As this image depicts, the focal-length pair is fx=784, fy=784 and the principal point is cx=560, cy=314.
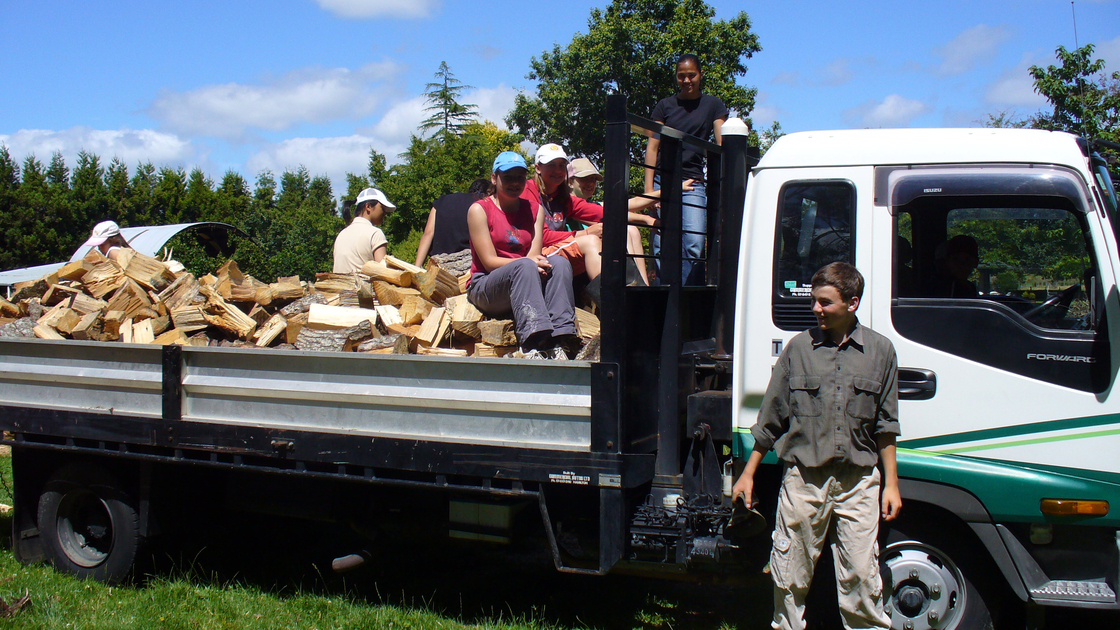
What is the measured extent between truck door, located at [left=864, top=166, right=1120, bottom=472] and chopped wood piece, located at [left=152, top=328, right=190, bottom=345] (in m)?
3.90

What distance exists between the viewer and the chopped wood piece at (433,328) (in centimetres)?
442

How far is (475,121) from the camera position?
50.0 meters

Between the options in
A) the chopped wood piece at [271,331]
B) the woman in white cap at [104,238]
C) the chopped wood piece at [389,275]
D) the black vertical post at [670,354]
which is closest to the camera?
the black vertical post at [670,354]

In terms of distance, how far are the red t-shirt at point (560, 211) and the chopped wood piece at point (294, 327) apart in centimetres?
155

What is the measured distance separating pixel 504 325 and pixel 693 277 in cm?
106

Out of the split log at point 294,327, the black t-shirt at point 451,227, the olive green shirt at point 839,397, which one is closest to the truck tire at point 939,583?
the olive green shirt at point 839,397

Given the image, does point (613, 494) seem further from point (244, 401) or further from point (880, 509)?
point (244, 401)

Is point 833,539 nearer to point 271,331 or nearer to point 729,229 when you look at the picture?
point 729,229

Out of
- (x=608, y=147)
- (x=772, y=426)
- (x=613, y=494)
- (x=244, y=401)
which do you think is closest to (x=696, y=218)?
(x=608, y=147)

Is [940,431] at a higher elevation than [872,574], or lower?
higher

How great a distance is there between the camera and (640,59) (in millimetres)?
24297

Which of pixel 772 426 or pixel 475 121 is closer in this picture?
pixel 772 426

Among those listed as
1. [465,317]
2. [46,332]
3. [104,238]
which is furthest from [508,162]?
[104,238]

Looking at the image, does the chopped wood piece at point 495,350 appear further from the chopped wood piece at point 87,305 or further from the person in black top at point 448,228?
the chopped wood piece at point 87,305
